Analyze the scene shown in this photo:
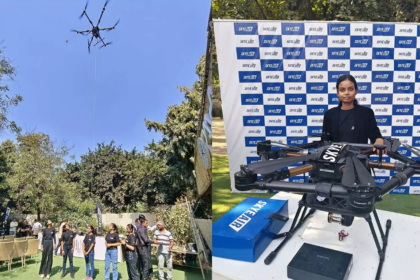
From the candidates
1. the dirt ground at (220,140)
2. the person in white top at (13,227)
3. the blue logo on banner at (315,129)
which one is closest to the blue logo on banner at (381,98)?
the blue logo on banner at (315,129)

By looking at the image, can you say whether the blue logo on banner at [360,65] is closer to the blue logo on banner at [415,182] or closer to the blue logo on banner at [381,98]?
the blue logo on banner at [381,98]

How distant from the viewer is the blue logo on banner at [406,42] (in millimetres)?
1980

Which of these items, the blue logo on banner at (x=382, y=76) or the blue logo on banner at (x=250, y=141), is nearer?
the blue logo on banner at (x=382, y=76)

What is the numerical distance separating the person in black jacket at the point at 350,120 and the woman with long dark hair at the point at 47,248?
5.64 ft

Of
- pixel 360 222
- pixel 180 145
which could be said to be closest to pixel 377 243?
pixel 360 222

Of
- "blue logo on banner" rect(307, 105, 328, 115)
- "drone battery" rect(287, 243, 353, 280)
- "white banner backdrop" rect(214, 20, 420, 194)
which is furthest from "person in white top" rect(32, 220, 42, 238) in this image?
"blue logo on banner" rect(307, 105, 328, 115)

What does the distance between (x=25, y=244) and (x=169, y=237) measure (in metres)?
0.85

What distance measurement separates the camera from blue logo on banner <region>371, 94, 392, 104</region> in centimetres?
204

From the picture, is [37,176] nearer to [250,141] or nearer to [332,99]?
[250,141]

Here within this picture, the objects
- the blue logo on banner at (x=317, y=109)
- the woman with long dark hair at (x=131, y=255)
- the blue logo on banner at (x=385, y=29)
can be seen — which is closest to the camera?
the woman with long dark hair at (x=131, y=255)

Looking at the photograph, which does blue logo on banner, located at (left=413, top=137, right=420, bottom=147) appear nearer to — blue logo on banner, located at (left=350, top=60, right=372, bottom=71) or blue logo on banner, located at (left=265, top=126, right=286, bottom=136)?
blue logo on banner, located at (left=350, top=60, right=372, bottom=71)

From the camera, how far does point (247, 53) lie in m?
2.12

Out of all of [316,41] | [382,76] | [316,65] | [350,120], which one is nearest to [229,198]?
[350,120]

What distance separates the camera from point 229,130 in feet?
7.07
